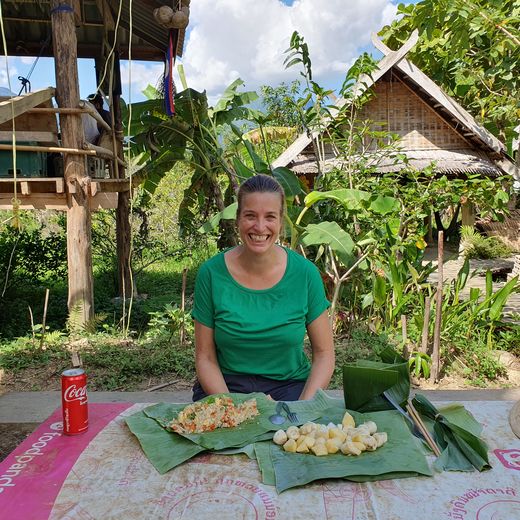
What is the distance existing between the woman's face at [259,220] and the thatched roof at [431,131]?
628cm

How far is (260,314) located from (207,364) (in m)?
0.32

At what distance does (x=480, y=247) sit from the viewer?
10625mm

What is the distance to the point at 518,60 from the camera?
19.0ft

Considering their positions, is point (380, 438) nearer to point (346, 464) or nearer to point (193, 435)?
point (346, 464)

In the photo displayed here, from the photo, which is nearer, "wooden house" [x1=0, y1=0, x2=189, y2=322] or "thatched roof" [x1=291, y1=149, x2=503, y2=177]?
"wooden house" [x1=0, y1=0, x2=189, y2=322]

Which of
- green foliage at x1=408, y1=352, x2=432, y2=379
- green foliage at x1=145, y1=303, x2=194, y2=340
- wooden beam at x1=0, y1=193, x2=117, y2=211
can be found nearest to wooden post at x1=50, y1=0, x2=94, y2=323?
wooden beam at x1=0, y1=193, x2=117, y2=211

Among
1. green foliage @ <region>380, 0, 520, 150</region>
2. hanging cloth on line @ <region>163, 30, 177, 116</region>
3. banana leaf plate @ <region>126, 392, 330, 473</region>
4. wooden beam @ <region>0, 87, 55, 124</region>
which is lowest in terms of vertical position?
banana leaf plate @ <region>126, 392, 330, 473</region>

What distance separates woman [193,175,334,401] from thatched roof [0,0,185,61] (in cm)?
468

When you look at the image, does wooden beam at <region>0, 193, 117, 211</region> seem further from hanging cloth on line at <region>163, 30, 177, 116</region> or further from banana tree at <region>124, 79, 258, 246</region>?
banana tree at <region>124, 79, 258, 246</region>

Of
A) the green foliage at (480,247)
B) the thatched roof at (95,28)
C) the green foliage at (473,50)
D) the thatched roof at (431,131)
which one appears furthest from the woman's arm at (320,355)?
the green foliage at (480,247)

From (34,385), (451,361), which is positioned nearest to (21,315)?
(34,385)

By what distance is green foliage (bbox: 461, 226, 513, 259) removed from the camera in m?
10.6

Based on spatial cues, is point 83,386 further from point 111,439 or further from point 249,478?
point 249,478

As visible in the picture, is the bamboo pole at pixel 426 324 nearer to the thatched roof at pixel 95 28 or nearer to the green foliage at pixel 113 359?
the green foliage at pixel 113 359
